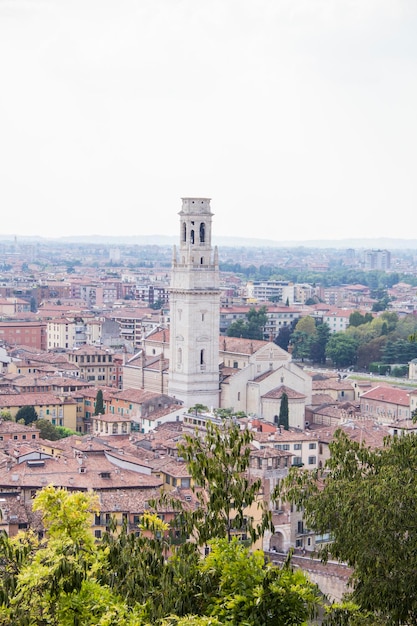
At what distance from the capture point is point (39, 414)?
149 feet

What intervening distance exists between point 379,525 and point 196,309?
1239 inches

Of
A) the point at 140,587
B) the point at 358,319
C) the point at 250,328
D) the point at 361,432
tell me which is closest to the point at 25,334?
the point at 250,328

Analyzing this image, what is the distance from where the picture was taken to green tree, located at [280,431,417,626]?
50.7 feet

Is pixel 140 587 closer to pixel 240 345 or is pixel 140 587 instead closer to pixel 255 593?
pixel 255 593

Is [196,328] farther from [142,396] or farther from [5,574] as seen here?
[5,574]

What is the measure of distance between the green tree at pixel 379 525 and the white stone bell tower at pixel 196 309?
28.5m

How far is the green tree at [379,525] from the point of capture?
15.4 meters

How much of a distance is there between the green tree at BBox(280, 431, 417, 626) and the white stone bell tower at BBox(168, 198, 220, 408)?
2853cm

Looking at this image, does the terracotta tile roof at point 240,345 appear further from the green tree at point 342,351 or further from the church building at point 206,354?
the green tree at point 342,351

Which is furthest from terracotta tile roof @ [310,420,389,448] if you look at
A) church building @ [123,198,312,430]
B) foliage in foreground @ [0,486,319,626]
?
foliage in foreground @ [0,486,319,626]

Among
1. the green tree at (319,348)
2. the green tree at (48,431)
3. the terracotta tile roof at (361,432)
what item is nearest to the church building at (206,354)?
the terracotta tile roof at (361,432)

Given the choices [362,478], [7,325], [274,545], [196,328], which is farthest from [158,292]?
[362,478]

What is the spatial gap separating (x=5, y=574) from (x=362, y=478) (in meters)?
5.89

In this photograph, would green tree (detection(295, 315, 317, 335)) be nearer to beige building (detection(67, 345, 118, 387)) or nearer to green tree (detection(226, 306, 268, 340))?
green tree (detection(226, 306, 268, 340))
